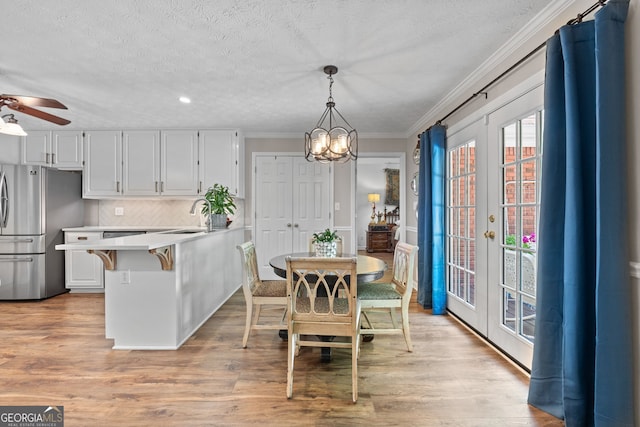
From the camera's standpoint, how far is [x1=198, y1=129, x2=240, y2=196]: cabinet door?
4832mm

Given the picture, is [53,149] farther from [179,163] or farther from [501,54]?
[501,54]

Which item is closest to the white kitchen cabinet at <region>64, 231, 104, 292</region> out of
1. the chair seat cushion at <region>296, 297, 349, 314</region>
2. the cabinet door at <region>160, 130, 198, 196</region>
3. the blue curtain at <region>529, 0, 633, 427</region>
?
the cabinet door at <region>160, 130, 198, 196</region>

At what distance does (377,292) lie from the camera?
2777 millimetres

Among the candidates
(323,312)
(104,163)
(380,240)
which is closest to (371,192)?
(380,240)

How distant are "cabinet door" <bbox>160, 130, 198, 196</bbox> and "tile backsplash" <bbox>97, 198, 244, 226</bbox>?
0.43 metres

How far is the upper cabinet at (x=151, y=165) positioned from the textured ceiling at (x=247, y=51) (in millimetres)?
799

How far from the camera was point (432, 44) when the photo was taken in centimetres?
245

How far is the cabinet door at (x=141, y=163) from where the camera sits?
483cm

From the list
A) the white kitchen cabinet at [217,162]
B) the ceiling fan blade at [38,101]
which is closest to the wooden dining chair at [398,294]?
the ceiling fan blade at [38,101]

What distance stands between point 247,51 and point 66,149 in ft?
12.6

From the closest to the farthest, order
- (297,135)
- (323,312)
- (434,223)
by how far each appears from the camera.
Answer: (323,312) → (434,223) → (297,135)

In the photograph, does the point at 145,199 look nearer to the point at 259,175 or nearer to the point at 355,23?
the point at 259,175

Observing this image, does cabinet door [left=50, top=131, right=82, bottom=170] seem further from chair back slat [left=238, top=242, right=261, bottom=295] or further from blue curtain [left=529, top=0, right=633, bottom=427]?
blue curtain [left=529, top=0, right=633, bottom=427]

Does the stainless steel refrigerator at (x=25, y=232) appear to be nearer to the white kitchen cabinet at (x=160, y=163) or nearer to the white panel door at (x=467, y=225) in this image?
the white kitchen cabinet at (x=160, y=163)
